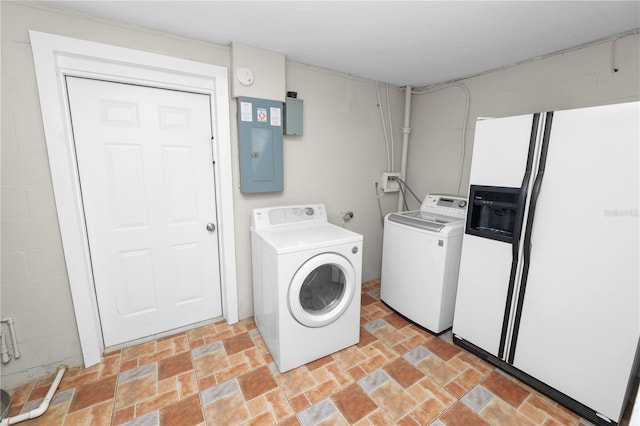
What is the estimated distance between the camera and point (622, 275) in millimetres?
1350

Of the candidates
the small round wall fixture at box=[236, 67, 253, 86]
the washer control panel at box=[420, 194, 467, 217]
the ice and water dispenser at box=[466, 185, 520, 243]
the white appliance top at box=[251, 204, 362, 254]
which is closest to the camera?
the ice and water dispenser at box=[466, 185, 520, 243]

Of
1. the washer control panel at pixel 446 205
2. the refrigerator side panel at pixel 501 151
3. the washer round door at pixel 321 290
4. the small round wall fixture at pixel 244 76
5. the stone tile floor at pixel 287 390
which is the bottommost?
the stone tile floor at pixel 287 390

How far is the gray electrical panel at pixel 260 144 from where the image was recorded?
6.88 ft

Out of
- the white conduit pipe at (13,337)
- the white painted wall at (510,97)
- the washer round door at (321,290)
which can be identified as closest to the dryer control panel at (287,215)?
the washer round door at (321,290)

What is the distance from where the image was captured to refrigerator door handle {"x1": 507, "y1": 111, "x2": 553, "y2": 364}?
60.3 inches

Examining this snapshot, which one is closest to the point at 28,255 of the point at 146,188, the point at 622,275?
the point at 146,188

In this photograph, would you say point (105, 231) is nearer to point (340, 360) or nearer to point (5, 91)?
point (5, 91)

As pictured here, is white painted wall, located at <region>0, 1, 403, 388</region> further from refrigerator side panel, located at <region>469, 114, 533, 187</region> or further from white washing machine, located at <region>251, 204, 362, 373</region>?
refrigerator side panel, located at <region>469, 114, 533, 187</region>

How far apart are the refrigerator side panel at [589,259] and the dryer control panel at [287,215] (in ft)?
5.18

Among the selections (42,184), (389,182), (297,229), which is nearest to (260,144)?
(297,229)

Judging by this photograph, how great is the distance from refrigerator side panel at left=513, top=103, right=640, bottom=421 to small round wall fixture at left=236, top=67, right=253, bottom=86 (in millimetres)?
1978

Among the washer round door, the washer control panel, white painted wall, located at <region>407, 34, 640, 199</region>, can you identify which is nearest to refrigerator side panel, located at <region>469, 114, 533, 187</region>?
the washer control panel

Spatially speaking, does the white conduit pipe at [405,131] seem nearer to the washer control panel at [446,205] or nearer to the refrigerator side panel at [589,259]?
the washer control panel at [446,205]

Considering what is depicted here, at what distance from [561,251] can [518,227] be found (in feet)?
0.77
